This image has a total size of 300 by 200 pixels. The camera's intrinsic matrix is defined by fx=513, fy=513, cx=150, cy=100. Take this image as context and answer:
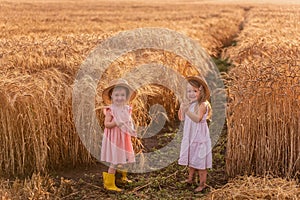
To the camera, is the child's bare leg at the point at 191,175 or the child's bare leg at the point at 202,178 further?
the child's bare leg at the point at 191,175

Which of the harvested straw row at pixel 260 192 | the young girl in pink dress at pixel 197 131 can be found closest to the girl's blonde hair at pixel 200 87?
the young girl in pink dress at pixel 197 131

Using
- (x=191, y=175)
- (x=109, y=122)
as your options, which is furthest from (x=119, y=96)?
(x=191, y=175)

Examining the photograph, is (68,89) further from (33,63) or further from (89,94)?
(33,63)

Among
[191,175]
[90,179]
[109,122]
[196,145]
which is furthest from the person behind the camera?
[90,179]

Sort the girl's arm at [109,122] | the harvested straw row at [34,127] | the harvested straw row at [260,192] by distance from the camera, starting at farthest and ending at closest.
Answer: the harvested straw row at [34,127], the girl's arm at [109,122], the harvested straw row at [260,192]

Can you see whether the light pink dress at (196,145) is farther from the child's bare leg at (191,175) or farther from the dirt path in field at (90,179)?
the dirt path in field at (90,179)

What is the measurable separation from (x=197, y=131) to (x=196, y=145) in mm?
145

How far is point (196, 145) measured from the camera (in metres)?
5.11

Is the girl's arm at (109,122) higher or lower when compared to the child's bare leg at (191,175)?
higher

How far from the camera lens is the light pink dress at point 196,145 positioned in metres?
5.06

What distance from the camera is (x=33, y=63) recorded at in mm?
7613

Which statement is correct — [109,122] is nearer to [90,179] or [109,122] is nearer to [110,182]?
[110,182]

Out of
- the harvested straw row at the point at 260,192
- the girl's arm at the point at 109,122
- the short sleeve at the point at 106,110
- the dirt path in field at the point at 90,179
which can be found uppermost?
the short sleeve at the point at 106,110

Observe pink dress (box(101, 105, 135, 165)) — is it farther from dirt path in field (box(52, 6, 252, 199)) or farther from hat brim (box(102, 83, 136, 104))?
dirt path in field (box(52, 6, 252, 199))
